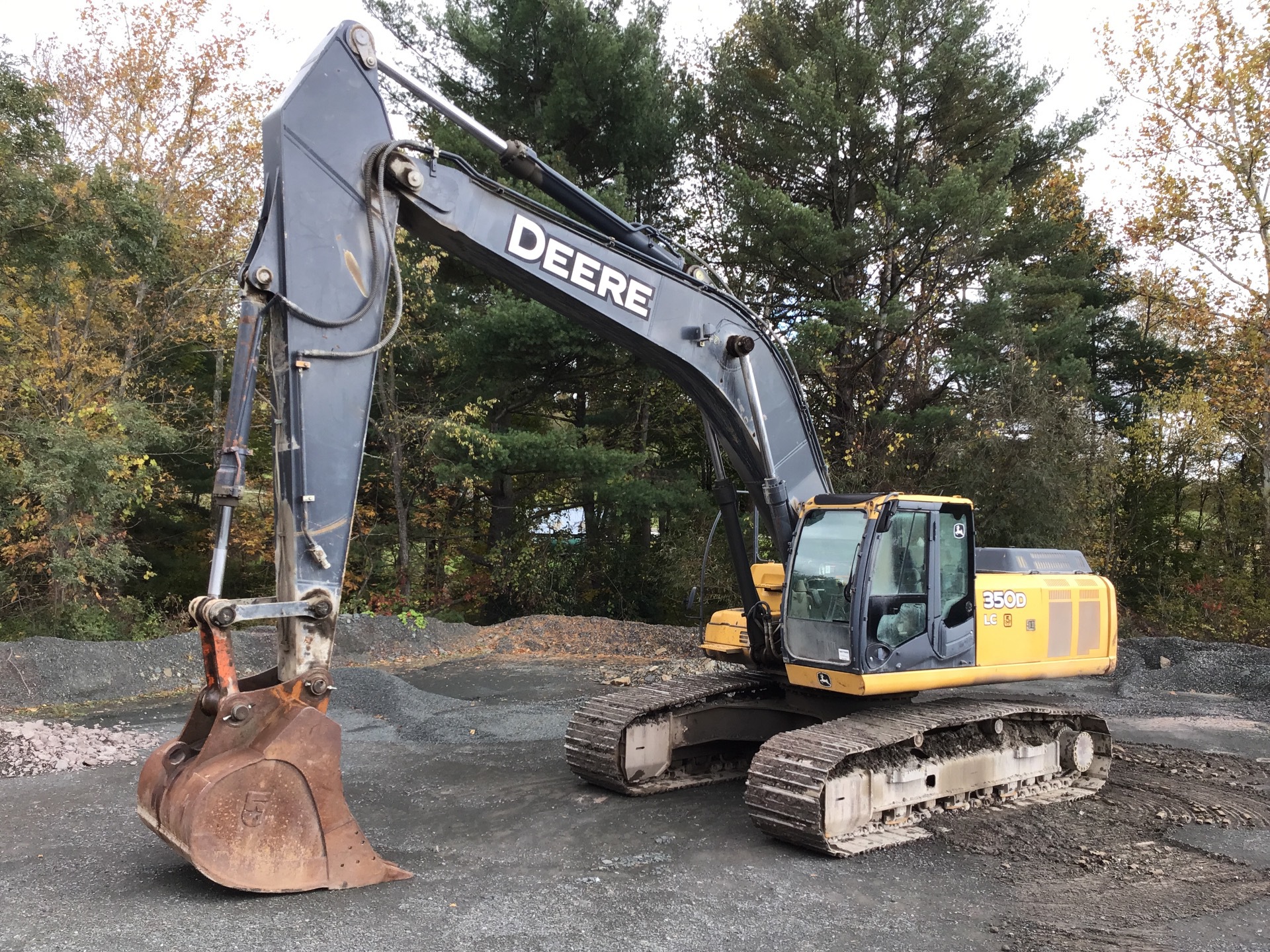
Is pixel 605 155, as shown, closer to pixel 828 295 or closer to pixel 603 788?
pixel 828 295

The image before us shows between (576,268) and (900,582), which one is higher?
(576,268)

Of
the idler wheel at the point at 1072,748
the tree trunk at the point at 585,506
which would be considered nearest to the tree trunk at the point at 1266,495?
the idler wheel at the point at 1072,748

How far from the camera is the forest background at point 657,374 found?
1349cm

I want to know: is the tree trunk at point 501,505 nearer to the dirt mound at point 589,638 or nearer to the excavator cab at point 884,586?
the dirt mound at point 589,638

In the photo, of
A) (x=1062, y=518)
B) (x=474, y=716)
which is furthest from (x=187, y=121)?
(x=1062, y=518)

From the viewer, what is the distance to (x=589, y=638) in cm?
1324

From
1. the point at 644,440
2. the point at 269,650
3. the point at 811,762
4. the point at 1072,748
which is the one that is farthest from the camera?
the point at 644,440

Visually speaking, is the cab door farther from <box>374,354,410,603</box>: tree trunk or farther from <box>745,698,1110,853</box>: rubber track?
<box>374,354,410,603</box>: tree trunk

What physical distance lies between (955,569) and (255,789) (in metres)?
4.15

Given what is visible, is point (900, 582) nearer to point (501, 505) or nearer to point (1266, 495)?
point (501, 505)

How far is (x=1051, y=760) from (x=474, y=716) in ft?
16.0

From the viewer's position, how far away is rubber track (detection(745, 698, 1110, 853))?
15.8 feet

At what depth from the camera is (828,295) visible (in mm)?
15281

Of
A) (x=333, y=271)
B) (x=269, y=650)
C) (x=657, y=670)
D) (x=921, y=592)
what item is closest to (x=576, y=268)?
(x=333, y=271)
